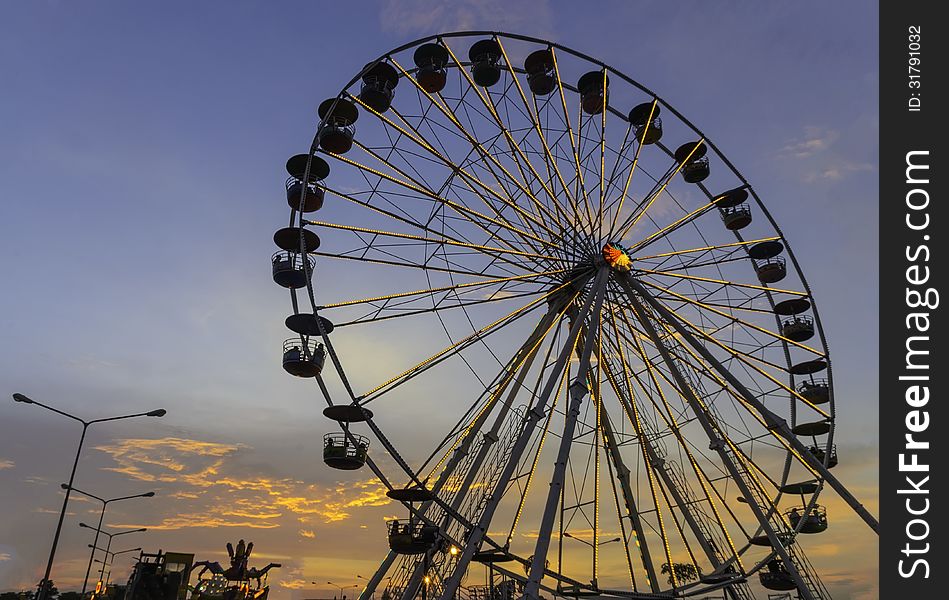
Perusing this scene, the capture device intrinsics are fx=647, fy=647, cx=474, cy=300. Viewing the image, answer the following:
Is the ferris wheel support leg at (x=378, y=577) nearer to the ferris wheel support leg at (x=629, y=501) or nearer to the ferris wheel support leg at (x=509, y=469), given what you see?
the ferris wheel support leg at (x=509, y=469)

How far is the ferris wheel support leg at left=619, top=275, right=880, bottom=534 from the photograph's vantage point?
618 inches

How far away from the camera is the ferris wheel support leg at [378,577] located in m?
17.6

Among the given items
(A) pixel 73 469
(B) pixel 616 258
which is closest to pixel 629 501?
(B) pixel 616 258

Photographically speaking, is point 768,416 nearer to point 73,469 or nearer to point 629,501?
point 629,501

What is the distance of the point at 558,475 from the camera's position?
15.0 metres

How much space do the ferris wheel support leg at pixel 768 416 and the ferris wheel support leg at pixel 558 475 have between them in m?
2.11

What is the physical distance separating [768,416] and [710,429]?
1.69 metres

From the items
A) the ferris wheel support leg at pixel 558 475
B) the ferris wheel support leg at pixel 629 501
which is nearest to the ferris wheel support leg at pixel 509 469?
the ferris wheel support leg at pixel 558 475

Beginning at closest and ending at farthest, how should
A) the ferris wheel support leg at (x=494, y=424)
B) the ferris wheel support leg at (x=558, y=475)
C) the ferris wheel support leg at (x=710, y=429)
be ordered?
the ferris wheel support leg at (x=558, y=475) < the ferris wheel support leg at (x=710, y=429) < the ferris wheel support leg at (x=494, y=424)

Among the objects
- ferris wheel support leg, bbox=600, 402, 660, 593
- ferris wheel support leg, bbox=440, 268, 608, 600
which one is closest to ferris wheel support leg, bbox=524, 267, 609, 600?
ferris wheel support leg, bbox=440, 268, 608, 600

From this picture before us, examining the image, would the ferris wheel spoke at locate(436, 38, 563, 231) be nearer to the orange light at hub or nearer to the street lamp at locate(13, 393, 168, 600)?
the orange light at hub

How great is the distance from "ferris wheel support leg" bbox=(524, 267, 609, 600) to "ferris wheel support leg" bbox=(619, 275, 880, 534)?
6.91ft
